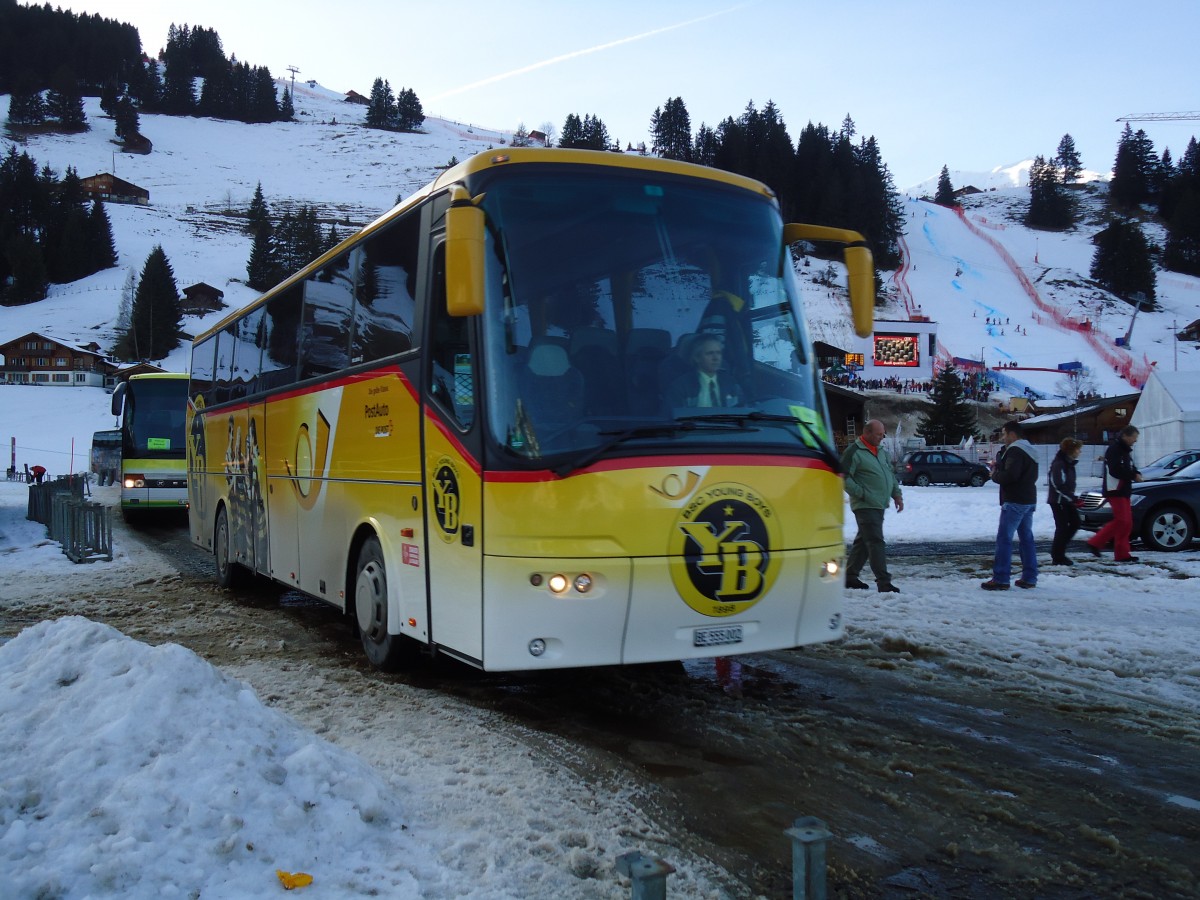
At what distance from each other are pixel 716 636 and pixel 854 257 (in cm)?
279

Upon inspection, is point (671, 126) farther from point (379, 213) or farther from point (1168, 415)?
point (1168, 415)

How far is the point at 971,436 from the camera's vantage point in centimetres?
6391

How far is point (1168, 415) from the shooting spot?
38812mm

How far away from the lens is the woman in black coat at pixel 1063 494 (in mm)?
12797

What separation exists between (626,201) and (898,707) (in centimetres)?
357

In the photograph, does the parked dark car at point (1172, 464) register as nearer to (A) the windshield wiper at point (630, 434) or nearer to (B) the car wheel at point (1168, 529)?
(B) the car wheel at point (1168, 529)

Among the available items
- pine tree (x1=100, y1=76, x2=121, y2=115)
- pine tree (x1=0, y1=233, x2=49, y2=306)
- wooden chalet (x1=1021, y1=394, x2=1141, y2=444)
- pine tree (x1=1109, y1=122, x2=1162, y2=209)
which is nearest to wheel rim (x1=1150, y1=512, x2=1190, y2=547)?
wooden chalet (x1=1021, y1=394, x2=1141, y2=444)

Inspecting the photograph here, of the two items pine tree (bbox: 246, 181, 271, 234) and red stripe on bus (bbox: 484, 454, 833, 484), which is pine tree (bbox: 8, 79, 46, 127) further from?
red stripe on bus (bbox: 484, 454, 833, 484)

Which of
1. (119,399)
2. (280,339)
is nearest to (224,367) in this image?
(280,339)

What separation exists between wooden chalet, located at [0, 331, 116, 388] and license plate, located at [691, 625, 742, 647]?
101 m

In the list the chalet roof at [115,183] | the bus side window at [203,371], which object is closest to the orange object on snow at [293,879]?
the bus side window at [203,371]

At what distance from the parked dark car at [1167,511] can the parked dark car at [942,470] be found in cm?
2765

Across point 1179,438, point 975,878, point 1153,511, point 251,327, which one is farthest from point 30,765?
point 1179,438

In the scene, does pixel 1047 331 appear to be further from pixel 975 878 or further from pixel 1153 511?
pixel 975 878
